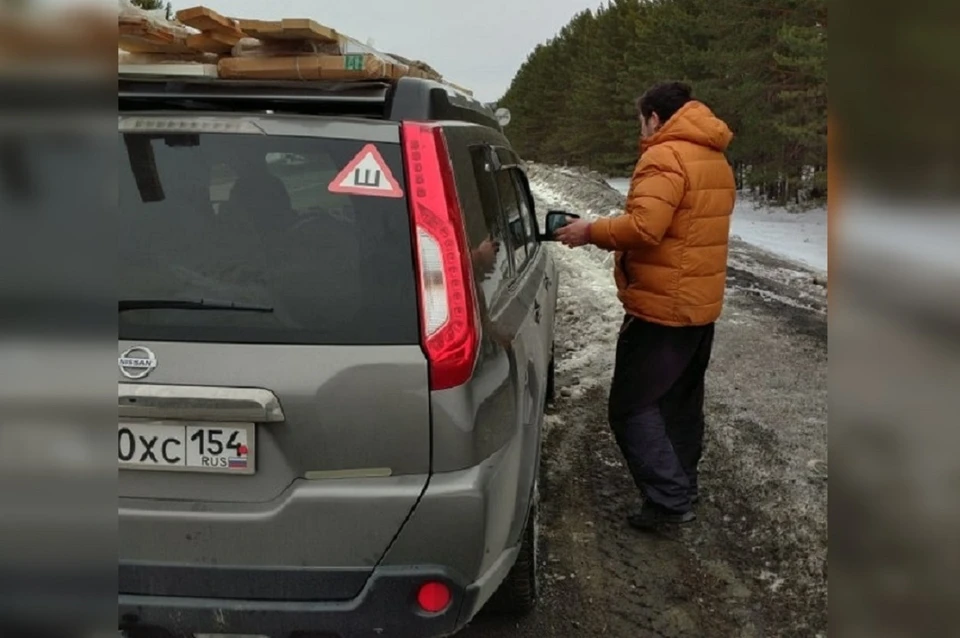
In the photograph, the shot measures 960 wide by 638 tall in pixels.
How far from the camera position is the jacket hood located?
3809 mm

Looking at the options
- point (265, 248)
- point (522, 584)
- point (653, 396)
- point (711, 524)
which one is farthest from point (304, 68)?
point (711, 524)

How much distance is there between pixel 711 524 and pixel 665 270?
1.28 m

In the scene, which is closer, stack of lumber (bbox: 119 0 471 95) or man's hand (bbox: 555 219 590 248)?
stack of lumber (bbox: 119 0 471 95)

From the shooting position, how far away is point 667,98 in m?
3.98

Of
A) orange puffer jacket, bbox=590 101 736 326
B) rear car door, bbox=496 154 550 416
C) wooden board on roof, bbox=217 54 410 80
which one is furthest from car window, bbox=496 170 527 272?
wooden board on roof, bbox=217 54 410 80

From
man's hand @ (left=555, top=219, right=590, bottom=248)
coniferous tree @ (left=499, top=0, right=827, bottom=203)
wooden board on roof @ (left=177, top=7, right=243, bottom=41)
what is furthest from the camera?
coniferous tree @ (left=499, top=0, right=827, bottom=203)

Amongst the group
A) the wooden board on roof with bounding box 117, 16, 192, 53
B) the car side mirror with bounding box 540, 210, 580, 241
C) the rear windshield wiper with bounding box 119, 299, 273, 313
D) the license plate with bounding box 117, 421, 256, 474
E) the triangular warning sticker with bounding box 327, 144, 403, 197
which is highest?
the wooden board on roof with bounding box 117, 16, 192, 53

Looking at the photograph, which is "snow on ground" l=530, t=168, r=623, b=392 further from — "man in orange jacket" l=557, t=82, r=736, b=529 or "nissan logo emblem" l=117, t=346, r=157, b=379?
"nissan logo emblem" l=117, t=346, r=157, b=379

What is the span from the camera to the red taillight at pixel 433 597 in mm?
2303

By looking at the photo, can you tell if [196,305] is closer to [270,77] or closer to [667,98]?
[270,77]

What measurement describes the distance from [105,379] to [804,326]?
8315 mm

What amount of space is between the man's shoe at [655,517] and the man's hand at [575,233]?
51.9 inches

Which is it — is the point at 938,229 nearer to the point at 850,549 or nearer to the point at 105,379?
the point at 850,549

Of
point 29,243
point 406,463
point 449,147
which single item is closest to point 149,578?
point 406,463
